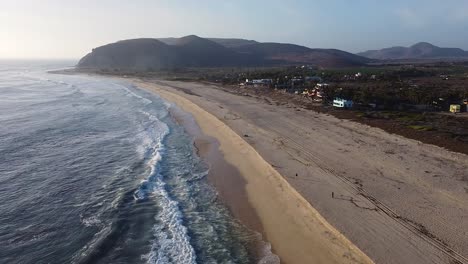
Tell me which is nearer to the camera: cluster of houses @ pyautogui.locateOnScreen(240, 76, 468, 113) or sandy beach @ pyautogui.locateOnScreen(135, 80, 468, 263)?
sandy beach @ pyautogui.locateOnScreen(135, 80, 468, 263)

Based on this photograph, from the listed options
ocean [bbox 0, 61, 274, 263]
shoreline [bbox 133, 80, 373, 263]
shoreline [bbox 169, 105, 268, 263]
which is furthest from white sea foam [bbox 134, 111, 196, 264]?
shoreline [bbox 133, 80, 373, 263]

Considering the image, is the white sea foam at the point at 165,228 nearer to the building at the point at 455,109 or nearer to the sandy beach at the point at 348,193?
the sandy beach at the point at 348,193

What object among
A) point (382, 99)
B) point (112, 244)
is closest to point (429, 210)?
point (112, 244)

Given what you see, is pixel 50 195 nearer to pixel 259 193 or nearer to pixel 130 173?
pixel 130 173

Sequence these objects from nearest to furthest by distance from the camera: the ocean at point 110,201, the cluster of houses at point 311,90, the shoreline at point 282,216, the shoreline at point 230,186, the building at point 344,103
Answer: the shoreline at point 282,216 → the ocean at point 110,201 → the shoreline at point 230,186 → the cluster of houses at point 311,90 → the building at point 344,103

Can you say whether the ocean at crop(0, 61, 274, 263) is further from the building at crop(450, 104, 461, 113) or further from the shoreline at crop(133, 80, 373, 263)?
the building at crop(450, 104, 461, 113)

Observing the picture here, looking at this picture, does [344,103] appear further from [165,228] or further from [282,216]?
[165,228]

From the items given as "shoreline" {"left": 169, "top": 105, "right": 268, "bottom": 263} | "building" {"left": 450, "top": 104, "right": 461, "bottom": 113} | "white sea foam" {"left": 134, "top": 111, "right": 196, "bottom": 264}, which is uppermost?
"building" {"left": 450, "top": 104, "right": 461, "bottom": 113}

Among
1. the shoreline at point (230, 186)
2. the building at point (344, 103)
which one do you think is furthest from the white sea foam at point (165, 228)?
the building at point (344, 103)
